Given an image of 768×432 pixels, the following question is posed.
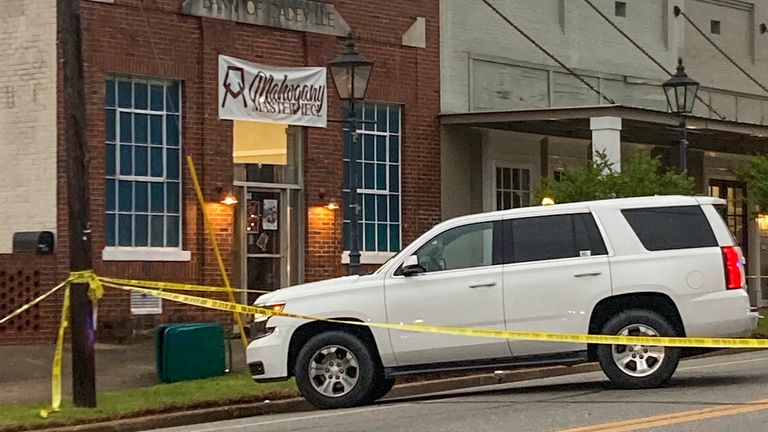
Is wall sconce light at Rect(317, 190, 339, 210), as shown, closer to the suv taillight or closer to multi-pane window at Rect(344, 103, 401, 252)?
multi-pane window at Rect(344, 103, 401, 252)

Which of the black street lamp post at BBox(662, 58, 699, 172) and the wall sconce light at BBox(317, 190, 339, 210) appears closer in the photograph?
the black street lamp post at BBox(662, 58, 699, 172)

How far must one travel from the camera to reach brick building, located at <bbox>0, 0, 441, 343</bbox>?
20.3 meters

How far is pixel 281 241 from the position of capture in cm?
2328

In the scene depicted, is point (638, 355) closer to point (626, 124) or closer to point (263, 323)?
point (263, 323)

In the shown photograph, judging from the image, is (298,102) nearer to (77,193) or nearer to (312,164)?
(312,164)

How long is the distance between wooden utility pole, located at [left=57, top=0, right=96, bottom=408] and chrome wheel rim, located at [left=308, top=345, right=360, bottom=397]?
226 cm

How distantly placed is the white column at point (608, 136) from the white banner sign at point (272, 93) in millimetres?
4324

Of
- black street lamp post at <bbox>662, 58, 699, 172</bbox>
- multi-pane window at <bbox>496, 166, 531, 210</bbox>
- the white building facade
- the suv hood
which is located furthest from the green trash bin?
multi-pane window at <bbox>496, 166, 531, 210</bbox>

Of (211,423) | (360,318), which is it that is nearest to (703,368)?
(360,318)

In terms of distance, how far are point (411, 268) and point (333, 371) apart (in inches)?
50.7

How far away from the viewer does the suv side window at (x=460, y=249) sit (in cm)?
1490

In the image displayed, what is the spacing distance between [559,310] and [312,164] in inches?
362

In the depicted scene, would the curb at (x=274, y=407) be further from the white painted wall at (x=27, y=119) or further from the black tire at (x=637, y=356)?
the white painted wall at (x=27, y=119)

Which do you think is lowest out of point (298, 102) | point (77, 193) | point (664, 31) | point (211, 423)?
point (211, 423)
